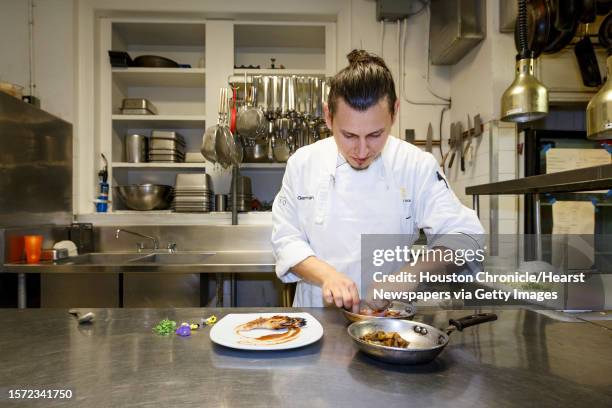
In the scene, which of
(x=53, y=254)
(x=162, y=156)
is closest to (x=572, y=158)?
(x=162, y=156)

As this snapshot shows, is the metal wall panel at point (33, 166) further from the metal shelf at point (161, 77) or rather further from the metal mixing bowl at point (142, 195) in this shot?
the metal shelf at point (161, 77)

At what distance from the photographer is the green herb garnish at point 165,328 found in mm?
990

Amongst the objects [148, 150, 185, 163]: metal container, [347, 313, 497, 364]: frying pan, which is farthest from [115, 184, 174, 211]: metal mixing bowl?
[347, 313, 497, 364]: frying pan

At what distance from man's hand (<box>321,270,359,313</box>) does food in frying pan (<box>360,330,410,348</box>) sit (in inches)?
5.7

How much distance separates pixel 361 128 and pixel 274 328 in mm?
640

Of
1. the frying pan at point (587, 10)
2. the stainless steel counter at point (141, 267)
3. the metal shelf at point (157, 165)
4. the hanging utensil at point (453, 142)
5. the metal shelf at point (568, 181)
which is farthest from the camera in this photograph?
the metal shelf at point (157, 165)

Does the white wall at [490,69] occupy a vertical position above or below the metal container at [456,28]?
below

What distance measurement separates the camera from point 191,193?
2992 mm

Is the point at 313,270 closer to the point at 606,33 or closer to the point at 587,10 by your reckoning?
the point at 587,10

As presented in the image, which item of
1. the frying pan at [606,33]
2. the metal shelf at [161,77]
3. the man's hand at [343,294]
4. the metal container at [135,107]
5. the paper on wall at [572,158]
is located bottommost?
the man's hand at [343,294]

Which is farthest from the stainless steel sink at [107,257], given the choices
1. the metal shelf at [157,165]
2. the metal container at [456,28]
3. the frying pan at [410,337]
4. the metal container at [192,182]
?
the metal container at [456,28]

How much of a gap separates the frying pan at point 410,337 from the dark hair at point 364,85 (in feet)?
2.10

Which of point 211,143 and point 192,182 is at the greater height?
point 211,143

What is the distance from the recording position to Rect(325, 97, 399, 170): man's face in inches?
48.0
